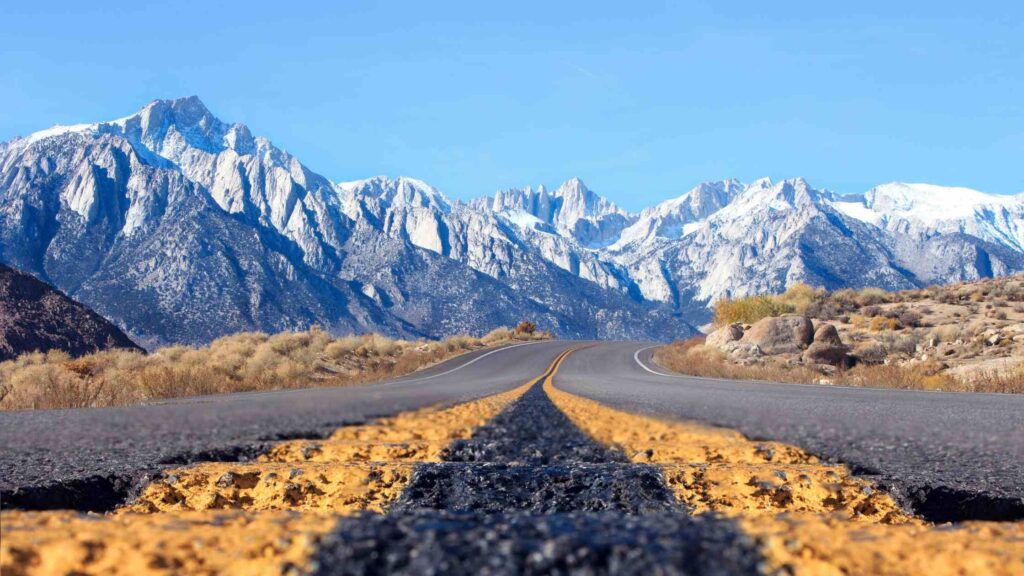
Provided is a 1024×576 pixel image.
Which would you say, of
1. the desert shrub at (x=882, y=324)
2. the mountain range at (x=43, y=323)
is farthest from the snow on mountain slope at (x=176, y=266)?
the desert shrub at (x=882, y=324)

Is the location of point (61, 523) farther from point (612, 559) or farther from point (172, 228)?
point (172, 228)

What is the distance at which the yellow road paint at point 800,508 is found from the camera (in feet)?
4.04

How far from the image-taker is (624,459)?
142 inches

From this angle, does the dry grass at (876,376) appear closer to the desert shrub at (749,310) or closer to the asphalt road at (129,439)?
the desert shrub at (749,310)

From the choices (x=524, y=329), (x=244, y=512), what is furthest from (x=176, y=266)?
(x=244, y=512)

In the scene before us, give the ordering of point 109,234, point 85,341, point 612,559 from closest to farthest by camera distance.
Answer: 1. point 612,559
2. point 85,341
3. point 109,234

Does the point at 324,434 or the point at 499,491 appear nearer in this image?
the point at 499,491

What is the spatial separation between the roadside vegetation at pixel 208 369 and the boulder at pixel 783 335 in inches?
561

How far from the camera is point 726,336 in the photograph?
34.2 m

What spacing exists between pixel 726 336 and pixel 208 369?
76.0ft

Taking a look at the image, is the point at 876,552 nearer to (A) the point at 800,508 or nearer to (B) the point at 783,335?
(A) the point at 800,508

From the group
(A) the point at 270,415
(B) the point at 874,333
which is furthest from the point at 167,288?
(A) the point at 270,415

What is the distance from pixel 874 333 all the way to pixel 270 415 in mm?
28629

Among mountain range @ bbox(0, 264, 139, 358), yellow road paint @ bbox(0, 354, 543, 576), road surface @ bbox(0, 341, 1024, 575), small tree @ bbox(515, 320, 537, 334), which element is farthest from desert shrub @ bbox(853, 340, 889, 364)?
small tree @ bbox(515, 320, 537, 334)
